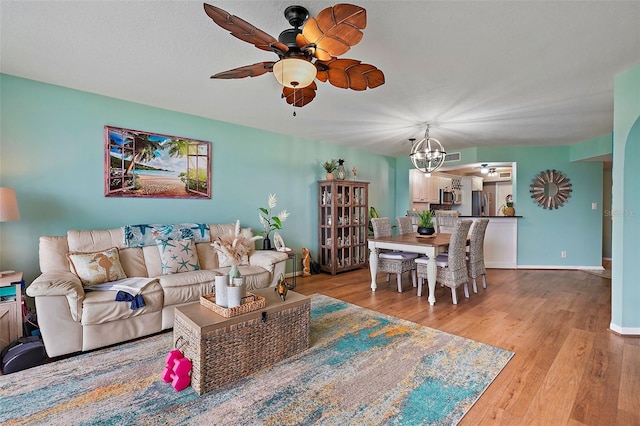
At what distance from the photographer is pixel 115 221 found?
3.30 metres

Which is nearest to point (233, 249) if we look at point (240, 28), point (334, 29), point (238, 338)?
point (238, 338)

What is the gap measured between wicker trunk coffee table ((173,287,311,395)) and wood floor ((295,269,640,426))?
121 centimetres

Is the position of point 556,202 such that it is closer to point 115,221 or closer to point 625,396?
point 625,396

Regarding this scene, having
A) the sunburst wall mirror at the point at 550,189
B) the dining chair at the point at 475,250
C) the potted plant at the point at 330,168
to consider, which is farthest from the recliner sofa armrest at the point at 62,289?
the sunburst wall mirror at the point at 550,189

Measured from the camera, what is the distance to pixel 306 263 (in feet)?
16.3

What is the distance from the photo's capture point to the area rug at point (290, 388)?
1.64 m

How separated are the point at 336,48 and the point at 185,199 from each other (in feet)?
9.39

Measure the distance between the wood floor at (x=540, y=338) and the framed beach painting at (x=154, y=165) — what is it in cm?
207

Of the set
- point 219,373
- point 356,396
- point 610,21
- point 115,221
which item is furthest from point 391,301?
point 115,221

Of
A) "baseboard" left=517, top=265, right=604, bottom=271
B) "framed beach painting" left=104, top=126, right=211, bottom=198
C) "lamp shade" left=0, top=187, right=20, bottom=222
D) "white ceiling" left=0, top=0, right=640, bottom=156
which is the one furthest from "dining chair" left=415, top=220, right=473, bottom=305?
"lamp shade" left=0, top=187, right=20, bottom=222

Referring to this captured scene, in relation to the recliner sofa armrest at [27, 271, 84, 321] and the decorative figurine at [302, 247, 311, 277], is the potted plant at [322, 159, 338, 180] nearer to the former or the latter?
the decorative figurine at [302, 247, 311, 277]

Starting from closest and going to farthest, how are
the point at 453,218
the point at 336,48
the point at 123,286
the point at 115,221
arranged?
the point at 336,48, the point at 123,286, the point at 115,221, the point at 453,218

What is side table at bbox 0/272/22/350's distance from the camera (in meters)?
2.25

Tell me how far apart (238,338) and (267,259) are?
5.14ft
